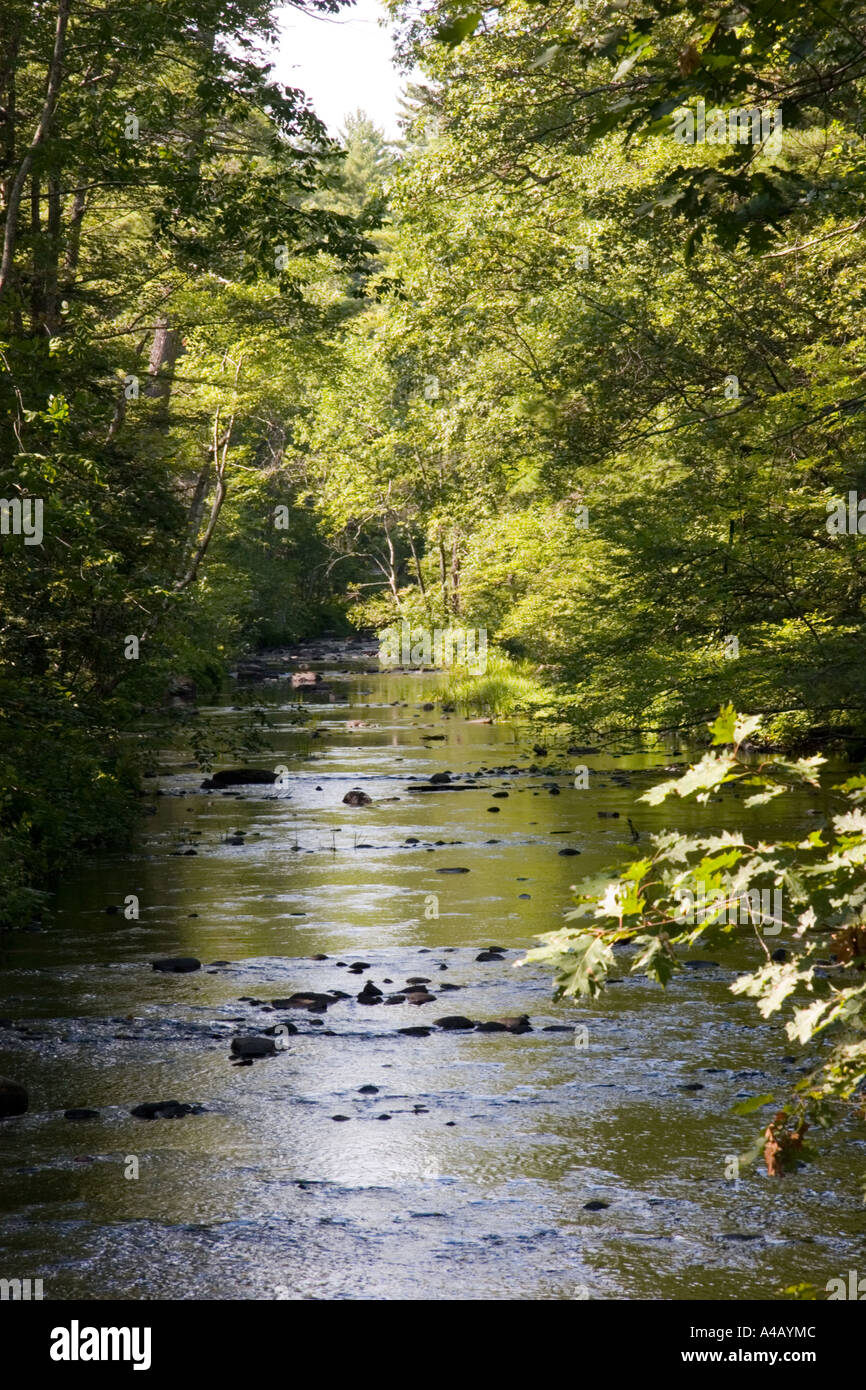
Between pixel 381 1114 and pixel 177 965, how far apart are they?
381 centimetres

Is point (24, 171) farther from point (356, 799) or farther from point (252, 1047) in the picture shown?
point (356, 799)

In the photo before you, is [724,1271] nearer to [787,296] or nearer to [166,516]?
[166,516]

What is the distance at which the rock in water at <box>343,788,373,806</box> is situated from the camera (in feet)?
66.6

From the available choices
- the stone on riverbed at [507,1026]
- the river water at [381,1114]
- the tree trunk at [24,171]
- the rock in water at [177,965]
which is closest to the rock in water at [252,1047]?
the river water at [381,1114]

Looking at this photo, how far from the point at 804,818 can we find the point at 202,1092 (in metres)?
11.3

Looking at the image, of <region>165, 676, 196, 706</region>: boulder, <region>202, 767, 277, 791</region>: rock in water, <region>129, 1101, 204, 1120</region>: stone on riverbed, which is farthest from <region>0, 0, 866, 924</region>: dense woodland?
<region>165, 676, 196, 706</region>: boulder

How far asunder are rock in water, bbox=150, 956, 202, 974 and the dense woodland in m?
1.13

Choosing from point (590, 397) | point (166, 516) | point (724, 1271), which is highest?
point (590, 397)

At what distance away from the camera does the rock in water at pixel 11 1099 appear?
7672mm

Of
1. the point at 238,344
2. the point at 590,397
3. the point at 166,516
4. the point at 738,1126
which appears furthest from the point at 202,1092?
the point at 238,344

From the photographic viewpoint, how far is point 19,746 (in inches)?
472

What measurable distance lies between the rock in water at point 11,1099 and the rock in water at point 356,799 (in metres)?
12.6
